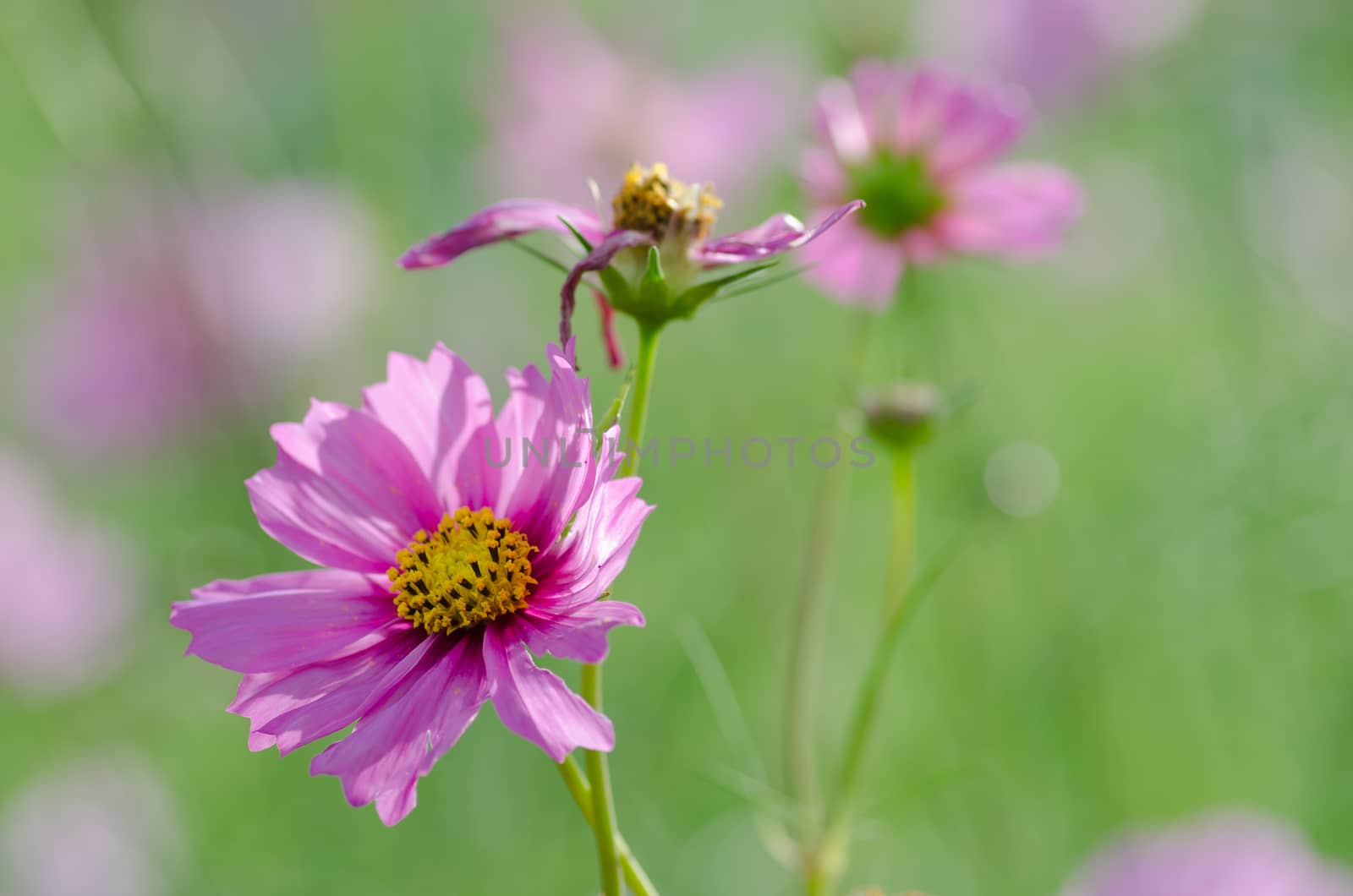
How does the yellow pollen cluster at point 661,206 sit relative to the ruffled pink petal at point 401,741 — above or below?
above

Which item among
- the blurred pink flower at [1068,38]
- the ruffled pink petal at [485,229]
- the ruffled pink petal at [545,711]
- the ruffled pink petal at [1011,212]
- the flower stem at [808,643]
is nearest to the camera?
the ruffled pink petal at [545,711]

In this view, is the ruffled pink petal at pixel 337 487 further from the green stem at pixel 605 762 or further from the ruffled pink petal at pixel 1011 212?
the ruffled pink petal at pixel 1011 212

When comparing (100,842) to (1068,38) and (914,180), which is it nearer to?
(914,180)

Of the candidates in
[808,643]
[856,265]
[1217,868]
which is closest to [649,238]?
[808,643]

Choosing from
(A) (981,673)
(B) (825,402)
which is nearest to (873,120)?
(A) (981,673)

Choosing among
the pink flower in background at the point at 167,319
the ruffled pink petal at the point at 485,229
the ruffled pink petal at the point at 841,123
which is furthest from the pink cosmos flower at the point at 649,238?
the pink flower in background at the point at 167,319

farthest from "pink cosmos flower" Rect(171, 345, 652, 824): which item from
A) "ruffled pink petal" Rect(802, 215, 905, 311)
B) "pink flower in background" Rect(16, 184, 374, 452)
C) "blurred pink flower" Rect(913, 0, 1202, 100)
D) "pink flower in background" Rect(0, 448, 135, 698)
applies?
"blurred pink flower" Rect(913, 0, 1202, 100)

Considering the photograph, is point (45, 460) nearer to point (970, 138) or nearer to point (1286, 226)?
point (970, 138)
